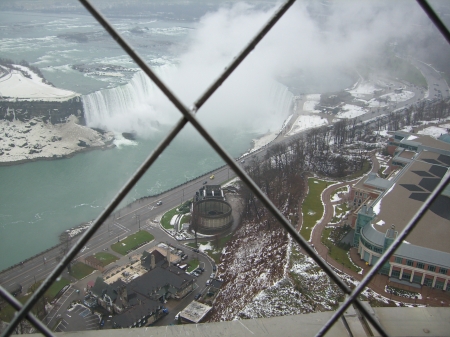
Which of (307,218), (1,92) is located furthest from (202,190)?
(1,92)

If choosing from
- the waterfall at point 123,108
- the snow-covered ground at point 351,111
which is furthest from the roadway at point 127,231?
the snow-covered ground at point 351,111

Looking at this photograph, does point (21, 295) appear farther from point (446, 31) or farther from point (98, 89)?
point (98, 89)

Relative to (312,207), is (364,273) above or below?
above

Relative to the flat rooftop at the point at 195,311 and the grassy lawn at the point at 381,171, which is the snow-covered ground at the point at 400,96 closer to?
the grassy lawn at the point at 381,171

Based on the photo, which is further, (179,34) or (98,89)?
(179,34)

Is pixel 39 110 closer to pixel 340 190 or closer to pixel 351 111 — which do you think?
pixel 340 190

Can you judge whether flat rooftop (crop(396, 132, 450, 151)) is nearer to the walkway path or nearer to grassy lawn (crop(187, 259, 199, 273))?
the walkway path

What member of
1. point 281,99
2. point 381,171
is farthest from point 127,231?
point 281,99
